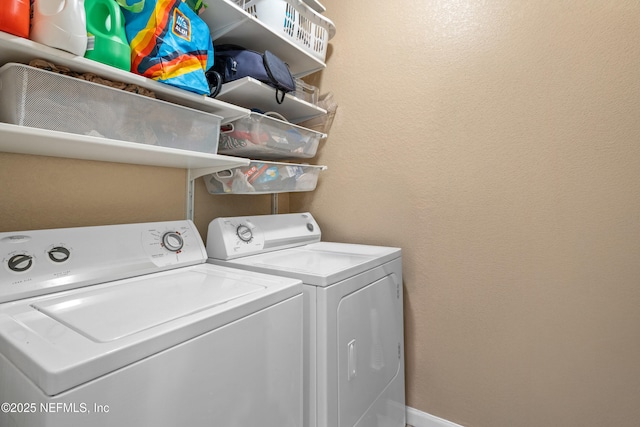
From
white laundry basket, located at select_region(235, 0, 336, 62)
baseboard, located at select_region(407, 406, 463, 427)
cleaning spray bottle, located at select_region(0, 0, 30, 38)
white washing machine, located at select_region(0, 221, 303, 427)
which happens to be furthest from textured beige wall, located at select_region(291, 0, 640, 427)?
cleaning spray bottle, located at select_region(0, 0, 30, 38)

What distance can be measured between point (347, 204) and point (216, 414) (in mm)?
1418

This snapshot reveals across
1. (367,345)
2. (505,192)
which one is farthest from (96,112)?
Answer: (505,192)

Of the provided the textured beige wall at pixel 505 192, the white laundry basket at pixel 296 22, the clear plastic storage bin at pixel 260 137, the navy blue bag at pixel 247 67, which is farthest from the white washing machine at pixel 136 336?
the white laundry basket at pixel 296 22

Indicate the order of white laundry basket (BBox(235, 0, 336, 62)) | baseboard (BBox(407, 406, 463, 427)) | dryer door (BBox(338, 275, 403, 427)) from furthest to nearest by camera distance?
1. baseboard (BBox(407, 406, 463, 427))
2. white laundry basket (BBox(235, 0, 336, 62))
3. dryer door (BBox(338, 275, 403, 427))

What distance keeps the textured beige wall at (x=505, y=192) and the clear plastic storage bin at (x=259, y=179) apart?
0.35 metres

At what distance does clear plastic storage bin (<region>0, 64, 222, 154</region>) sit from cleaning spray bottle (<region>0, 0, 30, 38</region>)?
3.2 inches

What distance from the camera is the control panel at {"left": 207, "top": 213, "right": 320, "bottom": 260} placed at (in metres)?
1.44

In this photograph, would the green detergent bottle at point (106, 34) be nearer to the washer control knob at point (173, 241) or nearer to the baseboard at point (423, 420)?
the washer control knob at point (173, 241)

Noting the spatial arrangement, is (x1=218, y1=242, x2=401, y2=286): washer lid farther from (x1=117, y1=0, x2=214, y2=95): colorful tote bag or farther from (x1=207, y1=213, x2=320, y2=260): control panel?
(x1=117, y1=0, x2=214, y2=95): colorful tote bag

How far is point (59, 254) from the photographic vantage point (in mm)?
1006

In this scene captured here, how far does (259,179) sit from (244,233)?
0.28 meters

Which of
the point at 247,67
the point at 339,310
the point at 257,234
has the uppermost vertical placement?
the point at 247,67

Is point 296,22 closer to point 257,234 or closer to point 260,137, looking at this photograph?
point 260,137

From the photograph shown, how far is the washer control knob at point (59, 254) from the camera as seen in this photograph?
38.8 inches
